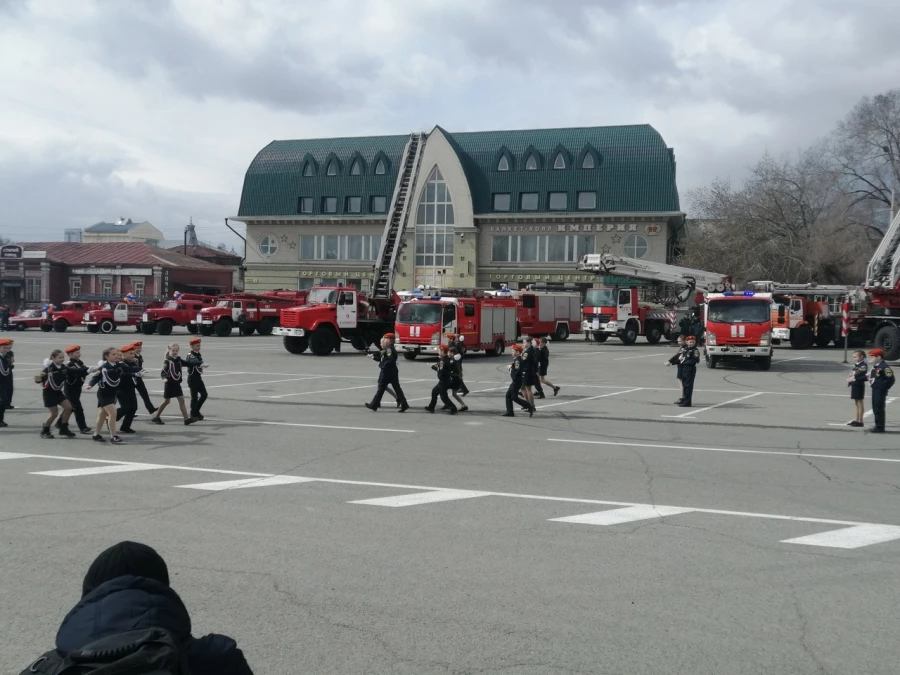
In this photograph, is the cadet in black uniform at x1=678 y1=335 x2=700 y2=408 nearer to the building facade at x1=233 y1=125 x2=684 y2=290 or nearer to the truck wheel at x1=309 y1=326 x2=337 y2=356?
the truck wheel at x1=309 y1=326 x2=337 y2=356

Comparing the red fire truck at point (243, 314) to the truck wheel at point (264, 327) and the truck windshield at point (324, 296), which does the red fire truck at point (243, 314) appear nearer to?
the truck wheel at point (264, 327)

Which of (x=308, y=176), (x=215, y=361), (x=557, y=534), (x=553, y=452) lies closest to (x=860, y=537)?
Result: (x=557, y=534)

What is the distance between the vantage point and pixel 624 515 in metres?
8.52

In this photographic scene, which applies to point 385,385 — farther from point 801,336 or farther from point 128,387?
point 801,336

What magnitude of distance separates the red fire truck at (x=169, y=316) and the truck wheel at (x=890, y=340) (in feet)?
113

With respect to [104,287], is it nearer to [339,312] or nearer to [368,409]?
[339,312]

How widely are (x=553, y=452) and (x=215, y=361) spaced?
19.5 m

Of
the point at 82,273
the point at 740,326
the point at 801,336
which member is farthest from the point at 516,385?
the point at 82,273

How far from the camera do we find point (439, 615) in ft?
18.1

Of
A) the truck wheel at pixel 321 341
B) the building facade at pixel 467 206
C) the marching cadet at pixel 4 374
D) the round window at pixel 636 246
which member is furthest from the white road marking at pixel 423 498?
the round window at pixel 636 246

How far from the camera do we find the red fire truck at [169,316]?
48.1 metres

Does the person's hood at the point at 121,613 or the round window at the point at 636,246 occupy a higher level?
the round window at the point at 636,246

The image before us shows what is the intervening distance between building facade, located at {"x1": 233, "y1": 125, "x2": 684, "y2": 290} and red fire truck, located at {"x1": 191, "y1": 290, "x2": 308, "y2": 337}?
1435 centimetres

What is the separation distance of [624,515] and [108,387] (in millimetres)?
8148
